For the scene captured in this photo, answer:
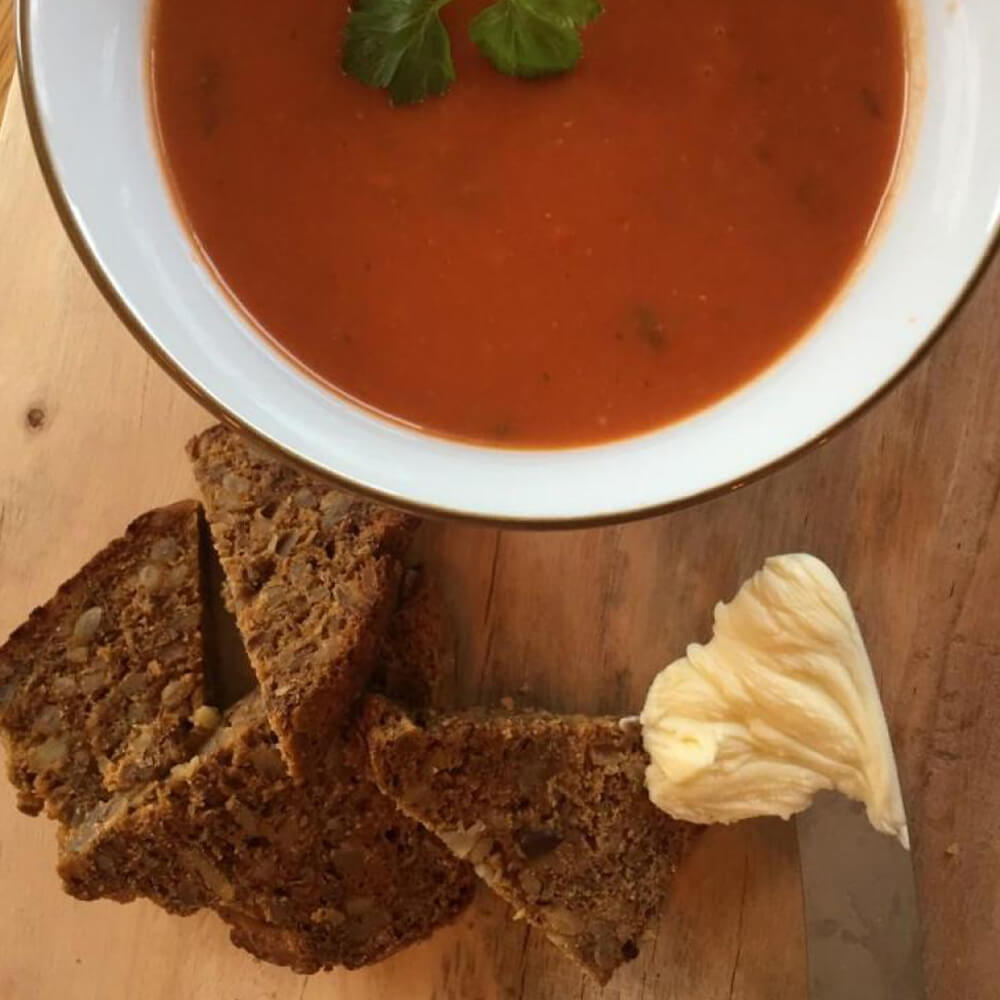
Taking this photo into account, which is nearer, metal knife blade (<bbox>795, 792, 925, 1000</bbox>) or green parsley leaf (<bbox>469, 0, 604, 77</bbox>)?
green parsley leaf (<bbox>469, 0, 604, 77</bbox>)

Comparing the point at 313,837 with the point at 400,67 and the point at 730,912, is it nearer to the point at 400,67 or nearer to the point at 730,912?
the point at 730,912

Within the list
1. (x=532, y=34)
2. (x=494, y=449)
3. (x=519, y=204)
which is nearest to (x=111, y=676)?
(x=494, y=449)

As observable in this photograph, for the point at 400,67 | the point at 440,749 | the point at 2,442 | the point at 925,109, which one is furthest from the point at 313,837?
the point at 925,109

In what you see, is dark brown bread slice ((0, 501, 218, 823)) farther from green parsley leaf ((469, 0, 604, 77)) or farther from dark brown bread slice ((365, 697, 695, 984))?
green parsley leaf ((469, 0, 604, 77))

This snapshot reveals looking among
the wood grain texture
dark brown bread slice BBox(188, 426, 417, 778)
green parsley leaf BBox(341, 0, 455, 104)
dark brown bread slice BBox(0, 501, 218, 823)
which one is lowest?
dark brown bread slice BBox(0, 501, 218, 823)

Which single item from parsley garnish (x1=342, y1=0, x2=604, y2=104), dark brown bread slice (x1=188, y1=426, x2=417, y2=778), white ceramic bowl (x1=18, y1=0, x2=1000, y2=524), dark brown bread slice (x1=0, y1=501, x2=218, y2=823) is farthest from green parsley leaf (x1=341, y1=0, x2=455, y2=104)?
dark brown bread slice (x1=0, y1=501, x2=218, y2=823)

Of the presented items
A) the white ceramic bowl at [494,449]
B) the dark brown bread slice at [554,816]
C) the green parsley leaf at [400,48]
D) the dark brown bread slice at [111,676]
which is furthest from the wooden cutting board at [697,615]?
the green parsley leaf at [400,48]
